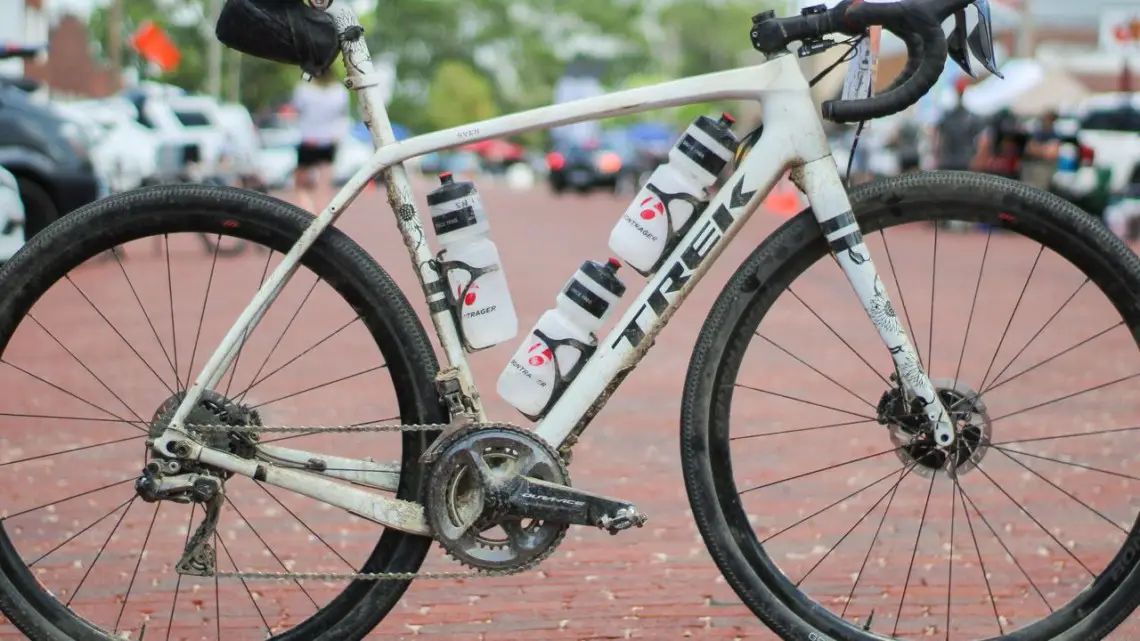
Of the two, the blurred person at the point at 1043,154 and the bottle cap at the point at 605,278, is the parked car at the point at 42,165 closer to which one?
the bottle cap at the point at 605,278

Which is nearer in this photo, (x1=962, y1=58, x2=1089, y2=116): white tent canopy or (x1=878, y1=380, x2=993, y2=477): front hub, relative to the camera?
(x1=878, y1=380, x2=993, y2=477): front hub

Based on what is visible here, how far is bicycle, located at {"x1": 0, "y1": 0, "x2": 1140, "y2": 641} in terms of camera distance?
3.33m

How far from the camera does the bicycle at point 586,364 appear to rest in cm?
333

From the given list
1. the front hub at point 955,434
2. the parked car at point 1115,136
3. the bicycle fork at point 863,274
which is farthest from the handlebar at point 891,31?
the parked car at point 1115,136

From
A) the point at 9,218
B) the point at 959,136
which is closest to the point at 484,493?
the point at 9,218

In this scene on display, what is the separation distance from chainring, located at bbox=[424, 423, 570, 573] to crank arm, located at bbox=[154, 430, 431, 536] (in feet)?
0.16

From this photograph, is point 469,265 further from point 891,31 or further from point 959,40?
point 959,40

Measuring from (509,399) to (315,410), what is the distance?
3.91 metres

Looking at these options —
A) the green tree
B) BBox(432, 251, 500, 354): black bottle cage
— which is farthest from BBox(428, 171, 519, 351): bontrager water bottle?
the green tree

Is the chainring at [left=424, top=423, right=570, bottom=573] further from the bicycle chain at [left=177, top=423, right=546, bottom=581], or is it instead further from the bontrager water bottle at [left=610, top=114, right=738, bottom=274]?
the bontrager water bottle at [left=610, top=114, right=738, bottom=274]

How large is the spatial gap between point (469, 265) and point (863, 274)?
81 centimetres

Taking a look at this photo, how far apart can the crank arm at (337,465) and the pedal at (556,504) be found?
0.94ft

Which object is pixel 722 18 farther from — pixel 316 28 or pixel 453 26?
pixel 316 28

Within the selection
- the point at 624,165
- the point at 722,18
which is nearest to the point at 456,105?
the point at 722,18
